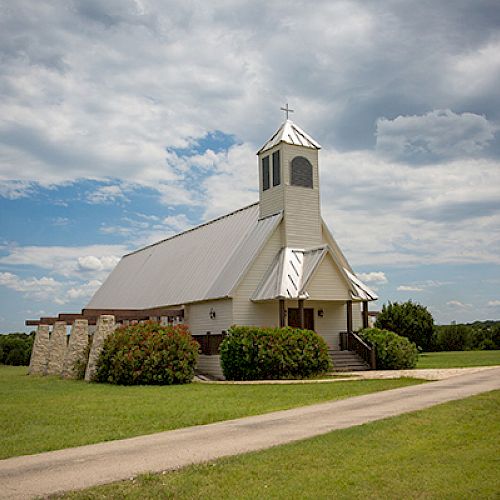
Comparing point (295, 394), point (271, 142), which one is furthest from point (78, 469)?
point (271, 142)

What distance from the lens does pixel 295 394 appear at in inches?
620

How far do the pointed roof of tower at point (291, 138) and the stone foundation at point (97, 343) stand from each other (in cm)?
1147

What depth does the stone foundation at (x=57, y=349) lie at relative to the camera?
93.2ft

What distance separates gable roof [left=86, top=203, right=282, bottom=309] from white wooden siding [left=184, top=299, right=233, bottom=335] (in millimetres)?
456

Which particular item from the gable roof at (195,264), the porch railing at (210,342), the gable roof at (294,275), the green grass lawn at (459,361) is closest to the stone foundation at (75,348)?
the porch railing at (210,342)

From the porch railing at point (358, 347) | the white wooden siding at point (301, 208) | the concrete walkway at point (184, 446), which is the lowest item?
the concrete walkway at point (184, 446)

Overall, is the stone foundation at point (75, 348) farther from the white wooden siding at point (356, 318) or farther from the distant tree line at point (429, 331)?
the distant tree line at point (429, 331)

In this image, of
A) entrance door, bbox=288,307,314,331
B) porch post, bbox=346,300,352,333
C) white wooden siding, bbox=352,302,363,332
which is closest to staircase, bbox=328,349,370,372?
porch post, bbox=346,300,352,333

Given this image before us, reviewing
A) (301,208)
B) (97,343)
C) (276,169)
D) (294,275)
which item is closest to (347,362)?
(294,275)

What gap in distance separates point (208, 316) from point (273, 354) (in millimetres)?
6771

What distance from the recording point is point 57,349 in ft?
93.9

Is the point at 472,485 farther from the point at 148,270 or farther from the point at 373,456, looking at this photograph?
the point at 148,270

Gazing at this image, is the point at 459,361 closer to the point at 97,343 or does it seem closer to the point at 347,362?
the point at 347,362

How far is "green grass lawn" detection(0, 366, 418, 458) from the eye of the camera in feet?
35.0
